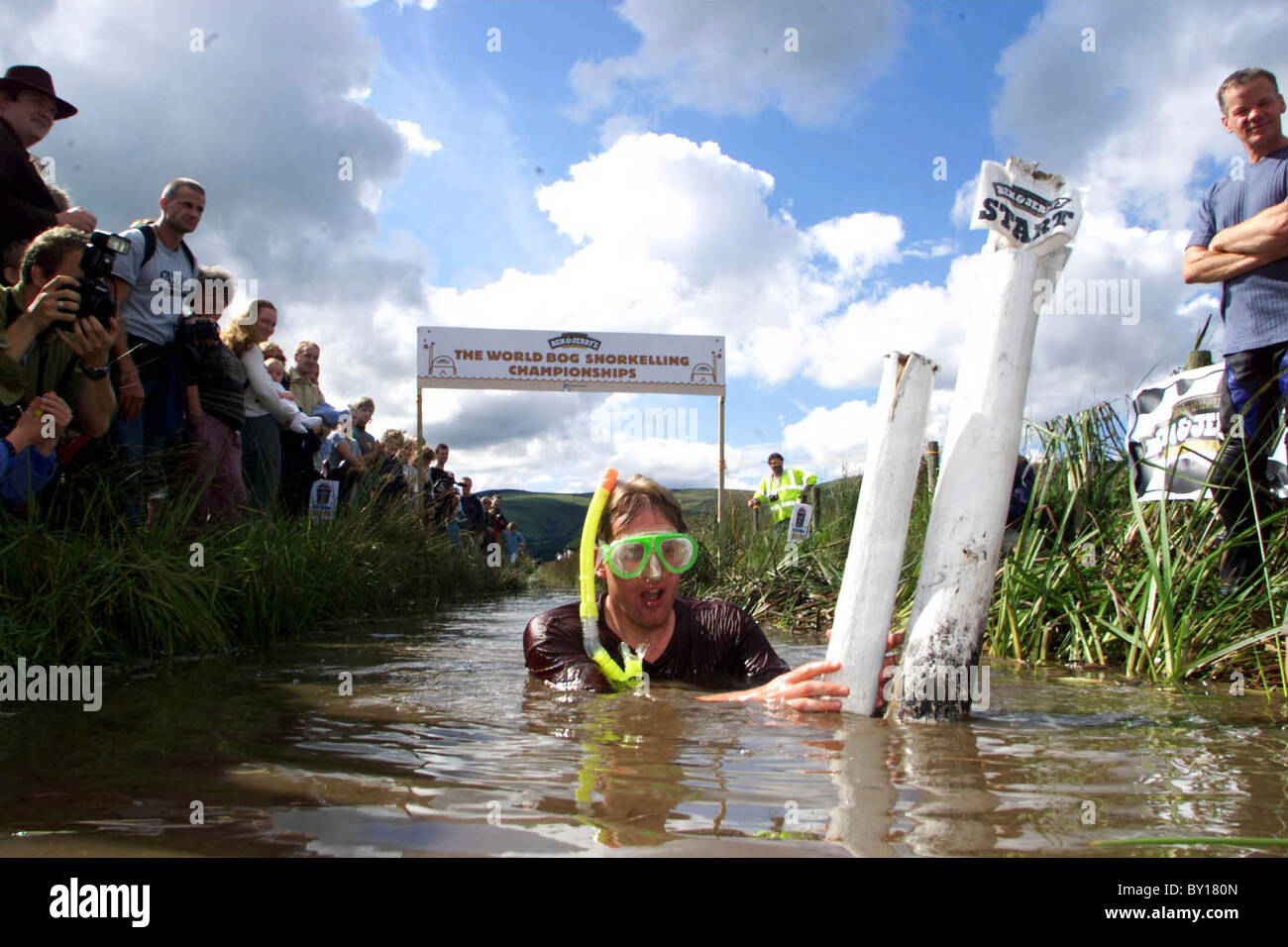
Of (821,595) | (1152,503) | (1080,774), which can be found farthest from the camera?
(821,595)

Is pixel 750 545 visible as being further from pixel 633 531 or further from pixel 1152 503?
pixel 633 531

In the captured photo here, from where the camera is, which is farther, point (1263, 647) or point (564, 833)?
point (1263, 647)

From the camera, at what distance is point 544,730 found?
2787 mm

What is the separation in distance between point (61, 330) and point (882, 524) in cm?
361

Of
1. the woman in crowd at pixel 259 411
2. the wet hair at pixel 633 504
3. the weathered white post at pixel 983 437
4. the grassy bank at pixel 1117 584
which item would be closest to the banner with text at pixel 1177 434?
the grassy bank at pixel 1117 584

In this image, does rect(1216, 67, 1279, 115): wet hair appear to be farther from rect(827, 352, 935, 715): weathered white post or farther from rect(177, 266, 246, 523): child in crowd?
rect(177, 266, 246, 523): child in crowd

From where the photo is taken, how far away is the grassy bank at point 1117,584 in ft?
11.9

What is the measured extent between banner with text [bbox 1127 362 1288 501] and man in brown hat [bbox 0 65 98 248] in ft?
18.0

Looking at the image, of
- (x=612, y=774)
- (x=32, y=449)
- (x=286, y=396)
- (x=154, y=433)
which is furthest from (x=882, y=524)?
(x=286, y=396)

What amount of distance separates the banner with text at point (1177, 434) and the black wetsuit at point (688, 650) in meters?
1.95

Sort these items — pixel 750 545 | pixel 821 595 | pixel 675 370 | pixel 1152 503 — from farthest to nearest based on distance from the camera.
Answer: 1. pixel 675 370
2. pixel 750 545
3. pixel 821 595
4. pixel 1152 503

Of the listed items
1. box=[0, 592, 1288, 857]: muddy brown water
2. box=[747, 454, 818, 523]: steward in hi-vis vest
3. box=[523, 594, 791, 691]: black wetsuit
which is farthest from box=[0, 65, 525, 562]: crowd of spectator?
box=[747, 454, 818, 523]: steward in hi-vis vest
